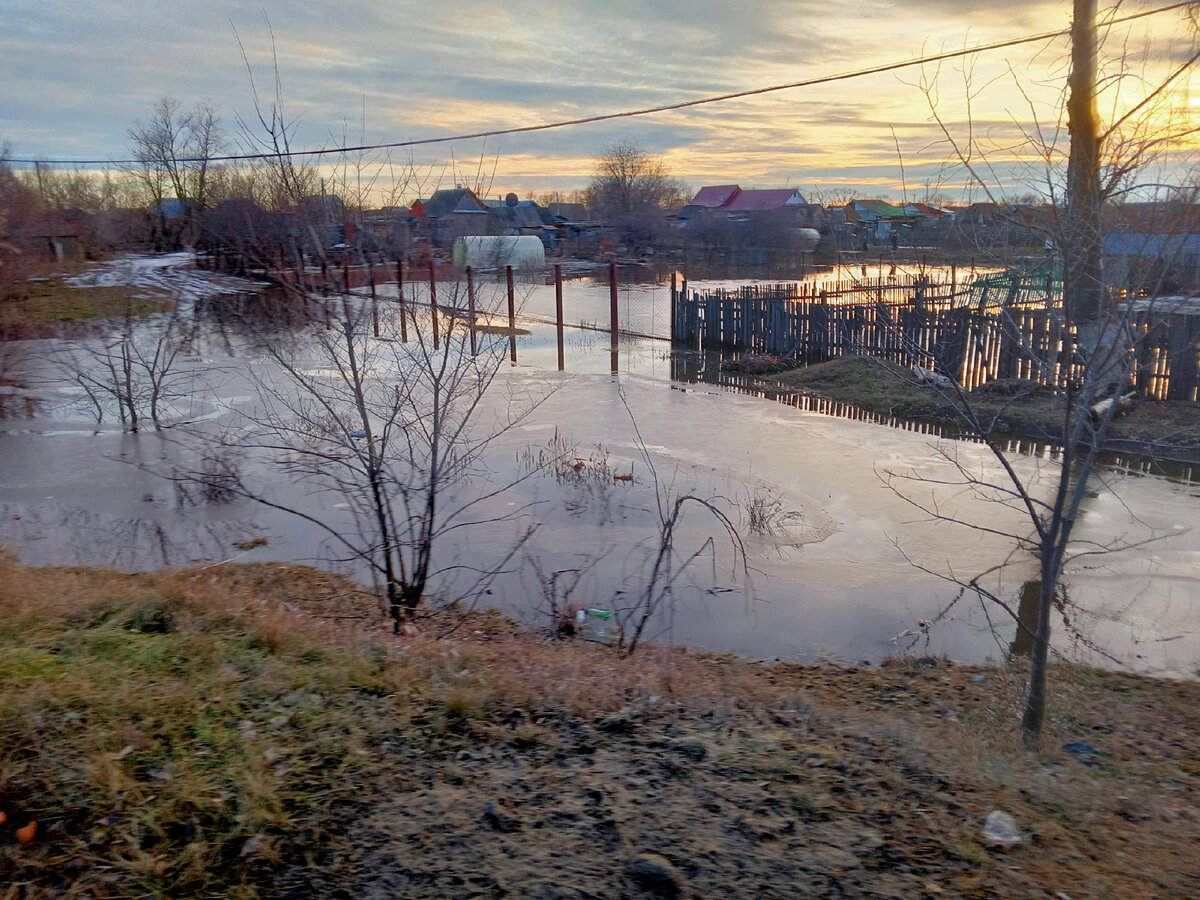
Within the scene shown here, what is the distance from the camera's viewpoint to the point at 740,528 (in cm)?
805

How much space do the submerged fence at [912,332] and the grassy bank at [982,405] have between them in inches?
16.3

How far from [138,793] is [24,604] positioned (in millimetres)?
2598

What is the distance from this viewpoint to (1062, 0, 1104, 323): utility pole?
397 centimetres

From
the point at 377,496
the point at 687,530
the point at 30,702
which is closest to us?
the point at 30,702

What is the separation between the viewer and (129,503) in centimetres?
927

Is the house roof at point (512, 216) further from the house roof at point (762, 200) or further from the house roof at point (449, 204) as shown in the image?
the house roof at point (762, 200)

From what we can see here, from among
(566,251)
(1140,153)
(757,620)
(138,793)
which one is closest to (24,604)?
(138,793)

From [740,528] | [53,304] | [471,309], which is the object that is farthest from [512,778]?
[53,304]

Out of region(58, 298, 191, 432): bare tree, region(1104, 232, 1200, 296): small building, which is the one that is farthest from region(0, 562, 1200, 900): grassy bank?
region(58, 298, 191, 432): bare tree

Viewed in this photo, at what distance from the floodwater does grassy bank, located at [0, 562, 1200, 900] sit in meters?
1.39

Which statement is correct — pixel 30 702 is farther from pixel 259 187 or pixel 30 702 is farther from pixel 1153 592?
pixel 1153 592

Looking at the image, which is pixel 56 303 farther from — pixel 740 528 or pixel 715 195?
pixel 715 195

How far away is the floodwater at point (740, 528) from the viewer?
616 centimetres

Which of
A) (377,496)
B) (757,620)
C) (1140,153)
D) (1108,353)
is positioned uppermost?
(1140,153)
